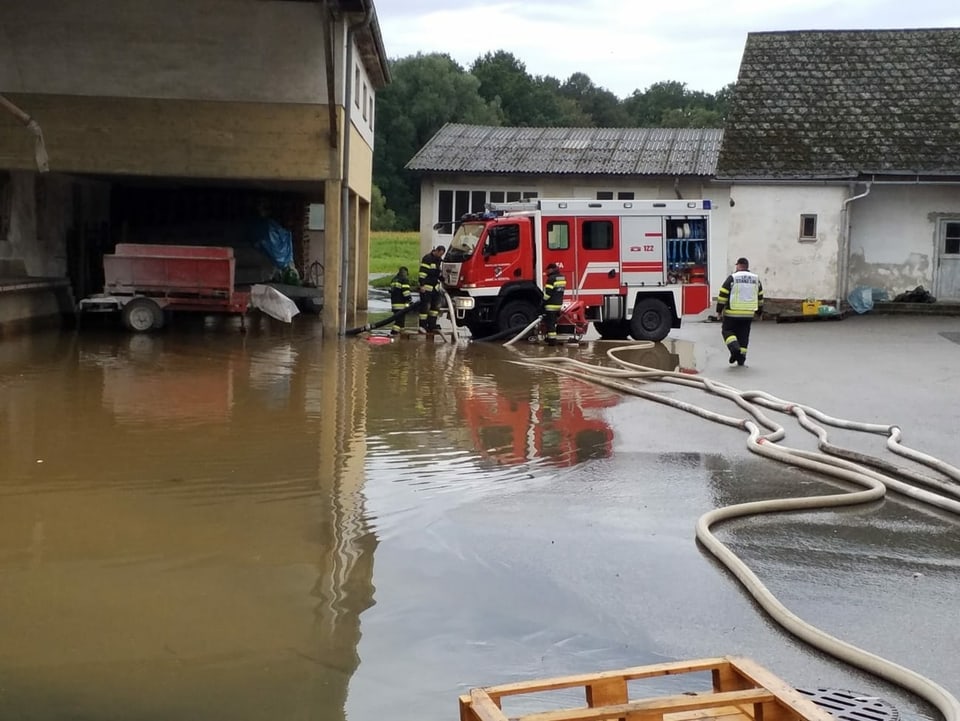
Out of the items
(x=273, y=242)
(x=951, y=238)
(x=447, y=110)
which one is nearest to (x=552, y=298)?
(x=273, y=242)

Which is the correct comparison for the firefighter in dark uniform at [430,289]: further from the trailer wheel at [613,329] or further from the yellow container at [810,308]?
the yellow container at [810,308]

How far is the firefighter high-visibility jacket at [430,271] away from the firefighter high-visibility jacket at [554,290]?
6.08ft

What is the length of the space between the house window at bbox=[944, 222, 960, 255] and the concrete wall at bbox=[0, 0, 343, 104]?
51.5 ft

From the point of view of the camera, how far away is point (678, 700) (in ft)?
10.9

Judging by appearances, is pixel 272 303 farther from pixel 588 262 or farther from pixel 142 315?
pixel 588 262

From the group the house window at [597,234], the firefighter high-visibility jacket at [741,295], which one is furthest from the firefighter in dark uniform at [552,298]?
the firefighter high-visibility jacket at [741,295]

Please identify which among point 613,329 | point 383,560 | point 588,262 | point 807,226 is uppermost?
point 807,226

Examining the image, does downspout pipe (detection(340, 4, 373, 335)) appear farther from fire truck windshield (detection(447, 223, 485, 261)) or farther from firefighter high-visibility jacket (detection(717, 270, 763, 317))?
firefighter high-visibility jacket (detection(717, 270, 763, 317))

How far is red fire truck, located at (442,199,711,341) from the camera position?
59.0 ft

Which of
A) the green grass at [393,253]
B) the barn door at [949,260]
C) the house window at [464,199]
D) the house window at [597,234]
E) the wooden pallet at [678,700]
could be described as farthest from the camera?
the green grass at [393,253]

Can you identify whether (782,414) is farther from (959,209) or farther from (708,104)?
(708,104)

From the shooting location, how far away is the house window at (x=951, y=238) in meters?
25.4

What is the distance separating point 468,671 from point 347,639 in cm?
62

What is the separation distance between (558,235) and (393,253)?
35354 millimetres
